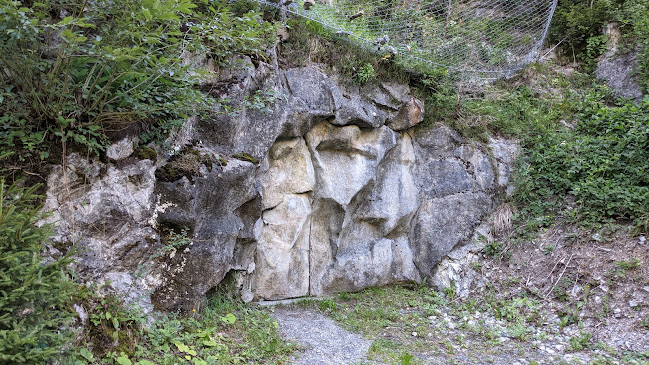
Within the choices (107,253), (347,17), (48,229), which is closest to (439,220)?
(347,17)

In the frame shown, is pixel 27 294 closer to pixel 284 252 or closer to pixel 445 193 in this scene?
pixel 284 252

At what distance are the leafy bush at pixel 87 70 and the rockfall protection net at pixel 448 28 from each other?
106 inches

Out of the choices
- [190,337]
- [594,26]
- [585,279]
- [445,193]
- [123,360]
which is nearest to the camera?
[123,360]

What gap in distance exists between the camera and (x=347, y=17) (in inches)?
259

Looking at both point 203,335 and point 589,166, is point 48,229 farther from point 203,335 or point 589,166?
point 589,166

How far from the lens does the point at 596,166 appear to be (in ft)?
20.8

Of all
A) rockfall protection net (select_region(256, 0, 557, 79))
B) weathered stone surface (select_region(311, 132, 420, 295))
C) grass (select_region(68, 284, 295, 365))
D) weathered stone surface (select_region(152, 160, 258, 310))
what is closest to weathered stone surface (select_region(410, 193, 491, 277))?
weathered stone surface (select_region(311, 132, 420, 295))

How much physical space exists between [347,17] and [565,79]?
517cm

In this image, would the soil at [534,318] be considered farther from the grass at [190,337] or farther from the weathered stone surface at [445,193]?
the weathered stone surface at [445,193]

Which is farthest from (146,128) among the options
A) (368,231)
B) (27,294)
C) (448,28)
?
(448,28)

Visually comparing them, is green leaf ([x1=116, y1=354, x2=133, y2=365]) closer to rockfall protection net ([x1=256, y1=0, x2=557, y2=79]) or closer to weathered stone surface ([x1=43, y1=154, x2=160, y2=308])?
weathered stone surface ([x1=43, y1=154, x2=160, y2=308])

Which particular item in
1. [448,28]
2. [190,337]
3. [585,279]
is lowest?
[190,337]

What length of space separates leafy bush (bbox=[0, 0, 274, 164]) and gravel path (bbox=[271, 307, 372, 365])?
2712 millimetres

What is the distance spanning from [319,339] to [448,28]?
19.2 feet
